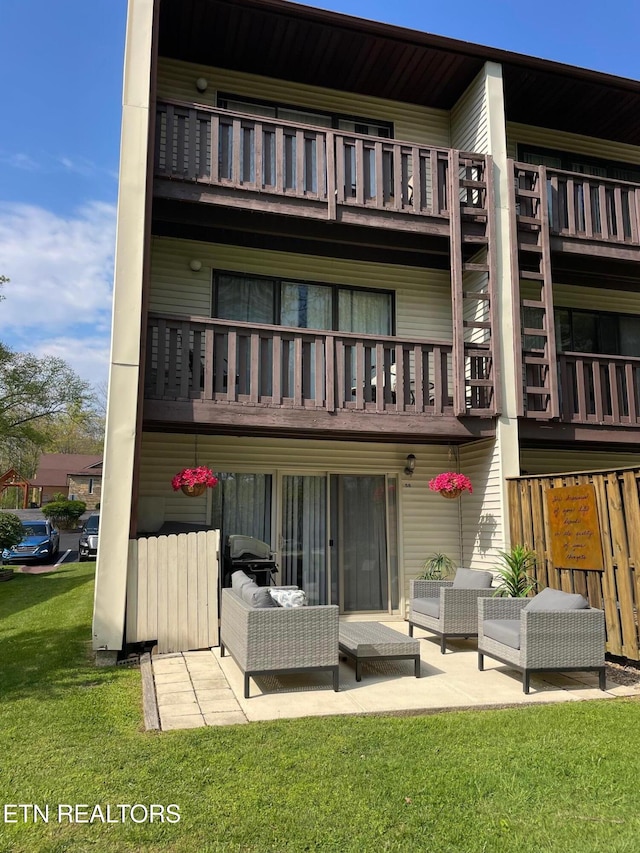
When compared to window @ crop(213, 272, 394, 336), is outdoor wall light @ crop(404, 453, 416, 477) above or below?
below

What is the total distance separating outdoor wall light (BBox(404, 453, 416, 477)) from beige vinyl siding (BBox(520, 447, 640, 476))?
2.17 m

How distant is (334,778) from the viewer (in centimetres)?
370

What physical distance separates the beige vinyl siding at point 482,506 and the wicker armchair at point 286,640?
394 centimetres

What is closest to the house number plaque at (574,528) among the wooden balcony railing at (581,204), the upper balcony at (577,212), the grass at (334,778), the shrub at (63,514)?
the grass at (334,778)

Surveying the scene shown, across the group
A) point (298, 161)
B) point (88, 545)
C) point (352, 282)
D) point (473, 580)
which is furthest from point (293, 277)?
point (88, 545)

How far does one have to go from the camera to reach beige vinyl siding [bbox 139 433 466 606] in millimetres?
9336

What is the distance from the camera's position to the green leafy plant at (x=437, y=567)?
9.62 metres

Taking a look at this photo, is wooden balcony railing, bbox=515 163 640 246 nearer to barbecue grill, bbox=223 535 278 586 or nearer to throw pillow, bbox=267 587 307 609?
barbecue grill, bbox=223 535 278 586

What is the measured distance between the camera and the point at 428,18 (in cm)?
1213

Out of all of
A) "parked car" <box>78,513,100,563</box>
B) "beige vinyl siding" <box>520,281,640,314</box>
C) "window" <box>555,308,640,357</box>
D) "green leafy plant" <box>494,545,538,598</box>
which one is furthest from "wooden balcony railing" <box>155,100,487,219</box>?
"parked car" <box>78,513,100,563</box>

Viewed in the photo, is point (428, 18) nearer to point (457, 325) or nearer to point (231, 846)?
point (457, 325)

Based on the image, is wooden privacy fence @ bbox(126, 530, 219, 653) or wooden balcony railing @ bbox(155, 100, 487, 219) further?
wooden balcony railing @ bbox(155, 100, 487, 219)

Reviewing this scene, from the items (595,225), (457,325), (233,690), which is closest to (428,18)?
(595,225)

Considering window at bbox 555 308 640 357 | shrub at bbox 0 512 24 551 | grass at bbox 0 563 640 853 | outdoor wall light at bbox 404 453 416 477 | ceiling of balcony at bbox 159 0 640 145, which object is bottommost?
grass at bbox 0 563 640 853
